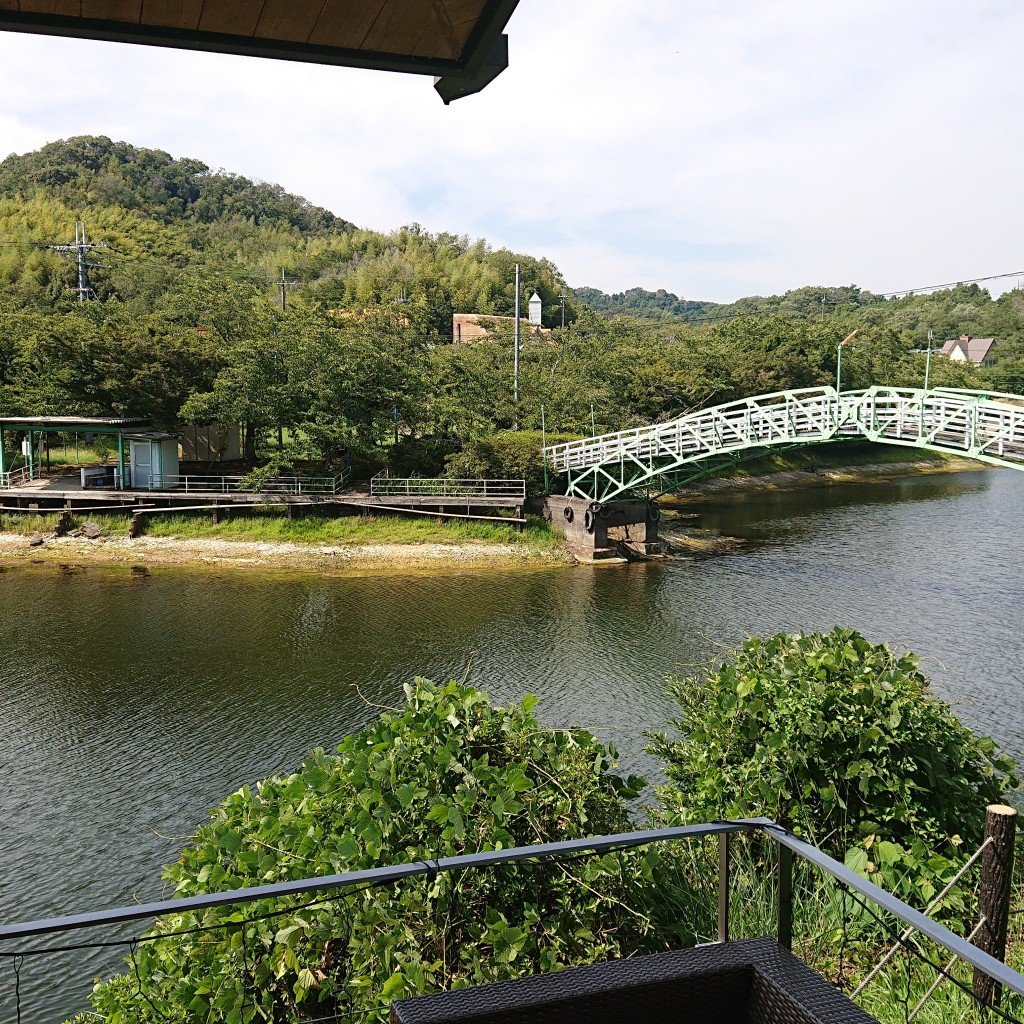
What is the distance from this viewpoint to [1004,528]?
2458cm

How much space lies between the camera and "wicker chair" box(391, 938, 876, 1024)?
1.95m

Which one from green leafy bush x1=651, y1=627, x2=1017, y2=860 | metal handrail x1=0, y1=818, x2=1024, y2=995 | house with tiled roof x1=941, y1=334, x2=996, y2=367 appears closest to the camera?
metal handrail x1=0, y1=818, x2=1024, y2=995

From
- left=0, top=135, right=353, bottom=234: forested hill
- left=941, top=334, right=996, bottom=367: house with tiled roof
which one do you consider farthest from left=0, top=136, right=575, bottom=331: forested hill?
left=941, top=334, right=996, bottom=367: house with tiled roof

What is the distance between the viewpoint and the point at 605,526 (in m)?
21.3

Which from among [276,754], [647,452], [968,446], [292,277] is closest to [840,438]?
[968,446]

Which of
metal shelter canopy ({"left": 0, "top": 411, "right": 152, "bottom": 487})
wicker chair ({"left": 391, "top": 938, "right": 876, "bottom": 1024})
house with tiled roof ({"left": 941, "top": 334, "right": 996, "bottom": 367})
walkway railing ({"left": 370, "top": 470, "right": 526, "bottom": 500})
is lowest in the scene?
walkway railing ({"left": 370, "top": 470, "right": 526, "bottom": 500})

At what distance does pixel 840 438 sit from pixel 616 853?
16.9m

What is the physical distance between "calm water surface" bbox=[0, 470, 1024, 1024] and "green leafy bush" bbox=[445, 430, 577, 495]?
390cm

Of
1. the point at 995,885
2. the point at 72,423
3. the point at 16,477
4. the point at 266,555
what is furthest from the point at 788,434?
the point at 16,477

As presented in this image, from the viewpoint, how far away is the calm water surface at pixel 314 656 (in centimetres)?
849

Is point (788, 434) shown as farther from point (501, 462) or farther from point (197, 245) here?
point (197, 245)

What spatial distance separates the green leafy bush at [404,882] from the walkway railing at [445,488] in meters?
18.0

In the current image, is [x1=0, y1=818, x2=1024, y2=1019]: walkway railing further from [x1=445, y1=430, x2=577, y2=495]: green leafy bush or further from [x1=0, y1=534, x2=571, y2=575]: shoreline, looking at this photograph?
[x1=445, y1=430, x2=577, y2=495]: green leafy bush

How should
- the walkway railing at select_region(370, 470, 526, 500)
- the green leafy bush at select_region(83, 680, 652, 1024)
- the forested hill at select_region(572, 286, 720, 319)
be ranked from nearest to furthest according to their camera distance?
the green leafy bush at select_region(83, 680, 652, 1024) < the walkway railing at select_region(370, 470, 526, 500) < the forested hill at select_region(572, 286, 720, 319)
